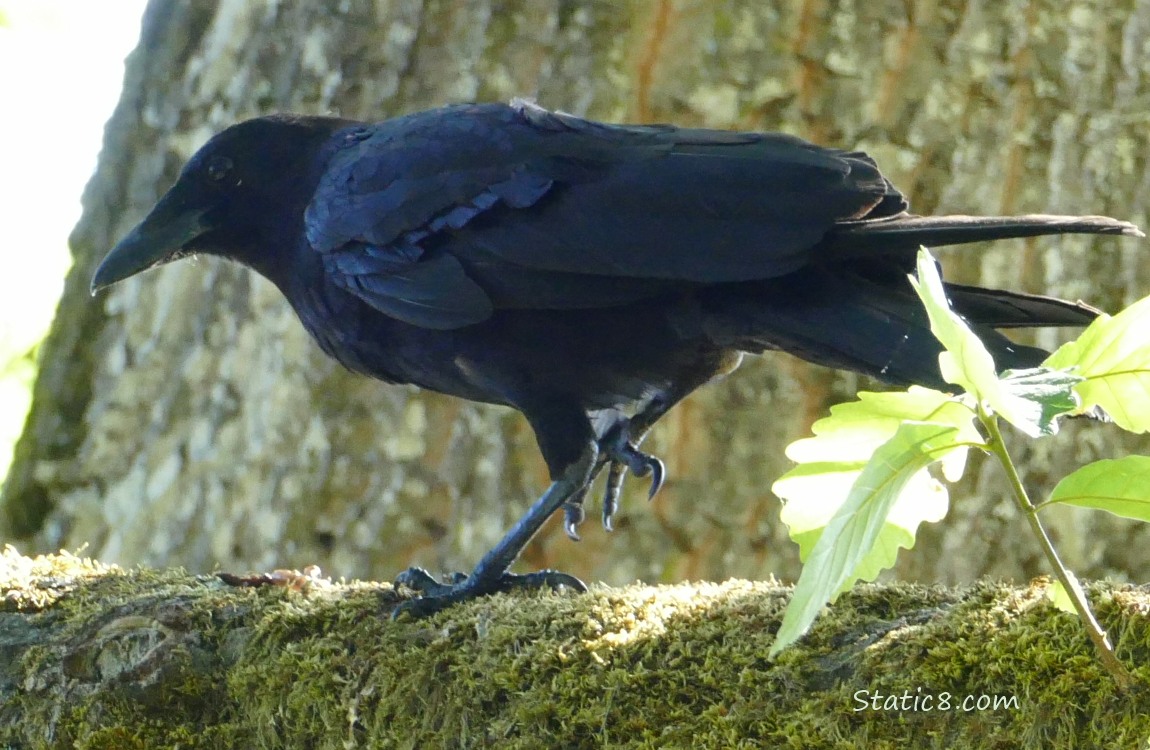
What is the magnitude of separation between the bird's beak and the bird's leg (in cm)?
127

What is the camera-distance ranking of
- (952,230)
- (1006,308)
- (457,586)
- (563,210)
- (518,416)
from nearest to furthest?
(952,230) < (1006,308) < (457,586) < (563,210) < (518,416)

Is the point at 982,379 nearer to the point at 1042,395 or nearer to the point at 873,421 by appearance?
the point at 1042,395

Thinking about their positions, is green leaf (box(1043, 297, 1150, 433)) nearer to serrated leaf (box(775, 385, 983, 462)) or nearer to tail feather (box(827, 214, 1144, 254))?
serrated leaf (box(775, 385, 983, 462))

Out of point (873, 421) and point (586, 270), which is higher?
point (586, 270)

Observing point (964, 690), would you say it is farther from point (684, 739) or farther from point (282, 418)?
point (282, 418)

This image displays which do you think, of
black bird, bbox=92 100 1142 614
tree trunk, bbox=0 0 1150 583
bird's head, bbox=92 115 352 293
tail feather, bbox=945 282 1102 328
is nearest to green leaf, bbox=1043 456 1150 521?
black bird, bbox=92 100 1142 614

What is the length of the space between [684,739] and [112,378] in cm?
358

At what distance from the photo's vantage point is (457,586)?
2.79 m

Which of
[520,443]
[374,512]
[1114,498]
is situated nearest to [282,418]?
[374,512]

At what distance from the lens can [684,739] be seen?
175cm

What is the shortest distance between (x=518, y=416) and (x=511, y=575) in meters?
1.45

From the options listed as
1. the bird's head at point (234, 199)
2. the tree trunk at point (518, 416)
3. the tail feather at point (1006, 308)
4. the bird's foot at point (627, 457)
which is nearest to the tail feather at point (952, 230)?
the tail feather at point (1006, 308)

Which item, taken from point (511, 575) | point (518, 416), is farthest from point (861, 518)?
point (518, 416)

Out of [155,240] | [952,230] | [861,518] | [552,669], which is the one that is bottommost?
[552,669]
